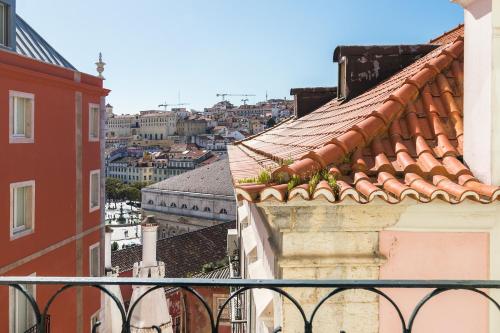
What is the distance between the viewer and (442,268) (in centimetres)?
400

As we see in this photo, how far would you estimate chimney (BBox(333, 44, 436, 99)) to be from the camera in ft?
26.7

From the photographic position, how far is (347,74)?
8.26 m

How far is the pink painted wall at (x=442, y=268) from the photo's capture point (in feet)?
13.0

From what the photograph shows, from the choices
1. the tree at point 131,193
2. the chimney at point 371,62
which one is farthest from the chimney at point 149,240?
the tree at point 131,193

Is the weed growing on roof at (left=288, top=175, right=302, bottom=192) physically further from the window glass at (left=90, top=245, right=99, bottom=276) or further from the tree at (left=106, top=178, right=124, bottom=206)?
the tree at (left=106, top=178, right=124, bottom=206)

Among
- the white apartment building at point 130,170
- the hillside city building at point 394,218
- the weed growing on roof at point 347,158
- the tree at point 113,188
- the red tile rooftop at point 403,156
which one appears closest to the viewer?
the red tile rooftop at point 403,156

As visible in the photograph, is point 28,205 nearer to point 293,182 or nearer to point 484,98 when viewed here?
point 293,182

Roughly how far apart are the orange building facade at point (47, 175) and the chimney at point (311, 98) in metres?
7.04

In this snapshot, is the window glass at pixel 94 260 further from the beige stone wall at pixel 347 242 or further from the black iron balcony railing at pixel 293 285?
the black iron balcony railing at pixel 293 285

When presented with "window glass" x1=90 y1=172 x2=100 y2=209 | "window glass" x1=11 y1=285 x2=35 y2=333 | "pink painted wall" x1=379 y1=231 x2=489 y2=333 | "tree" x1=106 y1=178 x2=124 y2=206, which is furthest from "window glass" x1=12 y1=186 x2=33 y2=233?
"tree" x1=106 y1=178 x2=124 y2=206

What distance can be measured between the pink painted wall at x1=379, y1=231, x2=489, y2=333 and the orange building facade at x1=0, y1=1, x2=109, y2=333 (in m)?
10.4

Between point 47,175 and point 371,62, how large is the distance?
995 centimetres

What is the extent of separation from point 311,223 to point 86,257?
1425 centimetres

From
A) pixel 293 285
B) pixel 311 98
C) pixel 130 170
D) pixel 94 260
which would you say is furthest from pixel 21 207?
pixel 130 170
